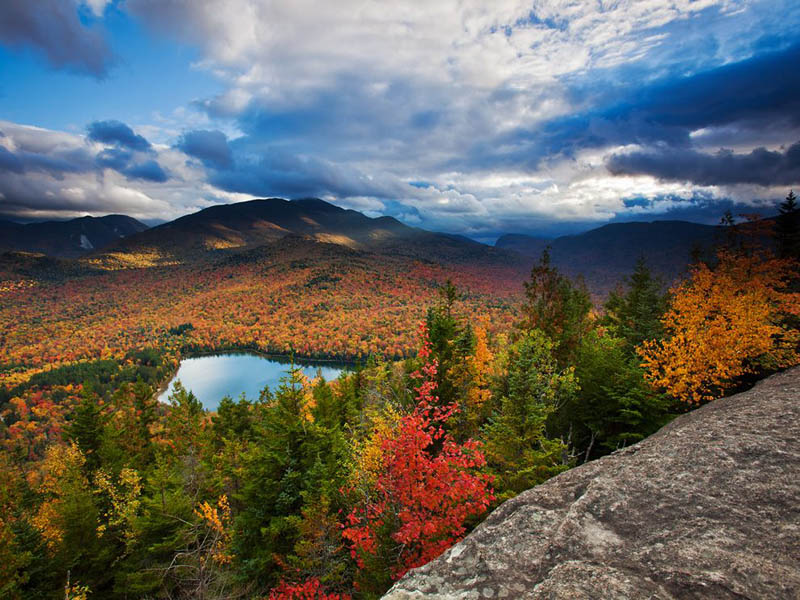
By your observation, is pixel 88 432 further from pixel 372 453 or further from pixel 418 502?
pixel 418 502

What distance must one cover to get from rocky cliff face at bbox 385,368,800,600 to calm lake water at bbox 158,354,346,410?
132m

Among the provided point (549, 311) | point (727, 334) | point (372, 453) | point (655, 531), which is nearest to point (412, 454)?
point (655, 531)

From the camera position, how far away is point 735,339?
14461mm

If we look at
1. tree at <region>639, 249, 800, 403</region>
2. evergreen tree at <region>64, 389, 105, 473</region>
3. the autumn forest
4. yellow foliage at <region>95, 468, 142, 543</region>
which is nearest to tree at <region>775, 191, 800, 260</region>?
the autumn forest

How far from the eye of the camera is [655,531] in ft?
17.0

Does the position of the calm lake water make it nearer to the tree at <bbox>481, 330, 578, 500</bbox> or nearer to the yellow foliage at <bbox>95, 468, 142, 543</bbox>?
the yellow foliage at <bbox>95, 468, 142, 543</bbox>

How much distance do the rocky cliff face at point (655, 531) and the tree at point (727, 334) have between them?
7249 mm

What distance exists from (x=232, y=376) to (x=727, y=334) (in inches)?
7111

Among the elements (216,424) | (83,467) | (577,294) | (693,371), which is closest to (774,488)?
(693,371)

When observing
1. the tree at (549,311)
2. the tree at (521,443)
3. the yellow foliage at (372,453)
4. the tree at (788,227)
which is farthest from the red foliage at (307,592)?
the tree at (788,227)

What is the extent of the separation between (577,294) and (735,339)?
21645 millimetres

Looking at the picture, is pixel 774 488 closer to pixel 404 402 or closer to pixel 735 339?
pixel 735 339

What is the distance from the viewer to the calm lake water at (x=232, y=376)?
139125 millimetres

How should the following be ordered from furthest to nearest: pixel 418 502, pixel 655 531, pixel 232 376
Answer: pixel 232 376, pixel 418 502, pixel 655 531
